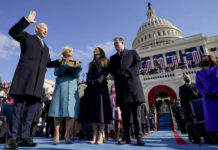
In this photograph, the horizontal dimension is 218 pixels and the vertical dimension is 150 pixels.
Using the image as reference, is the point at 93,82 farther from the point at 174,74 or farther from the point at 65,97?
the point at 174,74

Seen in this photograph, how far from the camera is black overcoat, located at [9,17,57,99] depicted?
84.6 inches

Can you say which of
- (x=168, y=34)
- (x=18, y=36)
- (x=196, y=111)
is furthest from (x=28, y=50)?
(x=168, y=34)

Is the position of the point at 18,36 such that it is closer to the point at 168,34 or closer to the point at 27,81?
the point at 27,81

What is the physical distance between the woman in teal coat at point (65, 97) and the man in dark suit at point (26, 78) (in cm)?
39

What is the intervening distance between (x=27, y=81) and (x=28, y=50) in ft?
1.80

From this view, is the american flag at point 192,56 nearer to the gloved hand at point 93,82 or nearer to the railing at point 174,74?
the railing at point 174,74

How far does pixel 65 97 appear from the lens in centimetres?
275

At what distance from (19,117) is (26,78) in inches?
24.0

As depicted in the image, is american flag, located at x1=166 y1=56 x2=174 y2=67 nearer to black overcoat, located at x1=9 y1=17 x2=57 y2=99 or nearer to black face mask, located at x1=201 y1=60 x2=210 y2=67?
black face mask, located at x1=201 y1=60 x2=210 y2=67

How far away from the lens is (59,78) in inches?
116

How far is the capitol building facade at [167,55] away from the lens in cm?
1758

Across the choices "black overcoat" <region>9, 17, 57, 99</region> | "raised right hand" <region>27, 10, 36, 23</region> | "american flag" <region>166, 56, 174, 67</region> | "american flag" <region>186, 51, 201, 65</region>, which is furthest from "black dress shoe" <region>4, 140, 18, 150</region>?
"american flag" <region>166, 56, 174, 67</region>

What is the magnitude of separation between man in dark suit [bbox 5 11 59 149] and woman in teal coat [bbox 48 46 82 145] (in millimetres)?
386

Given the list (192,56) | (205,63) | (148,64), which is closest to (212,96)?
(205,63)
